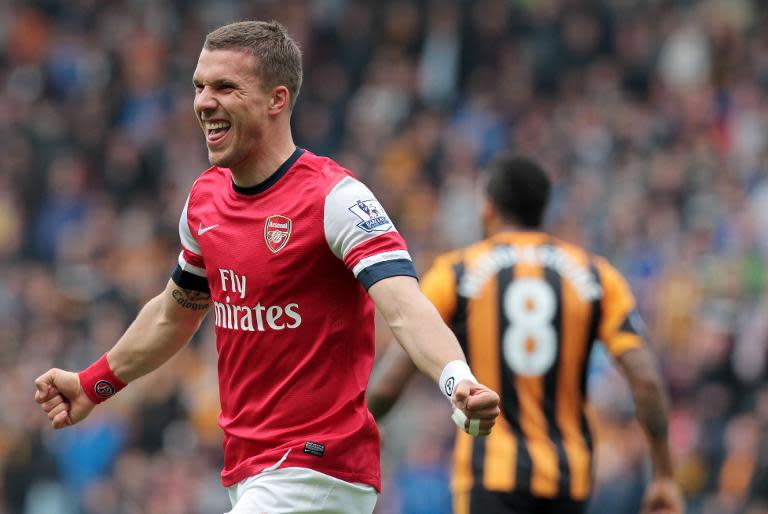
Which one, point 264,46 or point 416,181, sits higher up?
point 264,46

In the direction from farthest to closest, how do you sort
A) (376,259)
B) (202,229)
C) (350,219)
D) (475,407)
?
(202,229) → (350,219) → (376,259) → (475,407)

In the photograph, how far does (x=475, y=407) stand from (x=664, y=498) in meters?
2.85

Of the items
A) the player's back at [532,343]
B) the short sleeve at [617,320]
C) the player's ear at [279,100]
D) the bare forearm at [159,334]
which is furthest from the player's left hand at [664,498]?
the player's ear at [279,100]

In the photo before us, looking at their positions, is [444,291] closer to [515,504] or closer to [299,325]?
[515,504]

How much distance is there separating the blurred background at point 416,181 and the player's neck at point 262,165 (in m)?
6.07

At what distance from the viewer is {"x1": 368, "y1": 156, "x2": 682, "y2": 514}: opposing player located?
6.63 meters

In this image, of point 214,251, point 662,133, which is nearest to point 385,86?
point 662,133

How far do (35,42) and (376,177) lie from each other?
5.87 m

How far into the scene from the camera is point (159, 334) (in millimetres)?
5723

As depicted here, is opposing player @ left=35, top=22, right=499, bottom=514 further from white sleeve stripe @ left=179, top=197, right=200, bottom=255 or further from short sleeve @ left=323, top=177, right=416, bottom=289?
white sleeve stripe @ left=179, top=197, right=200, bottom=255

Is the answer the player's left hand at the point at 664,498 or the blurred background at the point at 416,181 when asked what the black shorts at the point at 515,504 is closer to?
the player's left hand at the point at 664,498

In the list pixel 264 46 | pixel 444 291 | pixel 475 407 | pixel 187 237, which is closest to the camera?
pixel 475 407

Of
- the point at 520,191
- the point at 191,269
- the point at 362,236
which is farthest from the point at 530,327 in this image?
the point at 362,236

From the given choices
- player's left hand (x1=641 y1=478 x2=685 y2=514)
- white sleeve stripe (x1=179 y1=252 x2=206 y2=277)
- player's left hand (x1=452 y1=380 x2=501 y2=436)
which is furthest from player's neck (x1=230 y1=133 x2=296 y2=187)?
player's left hand (x1=641 y1=478 x2=685 y2=514)
